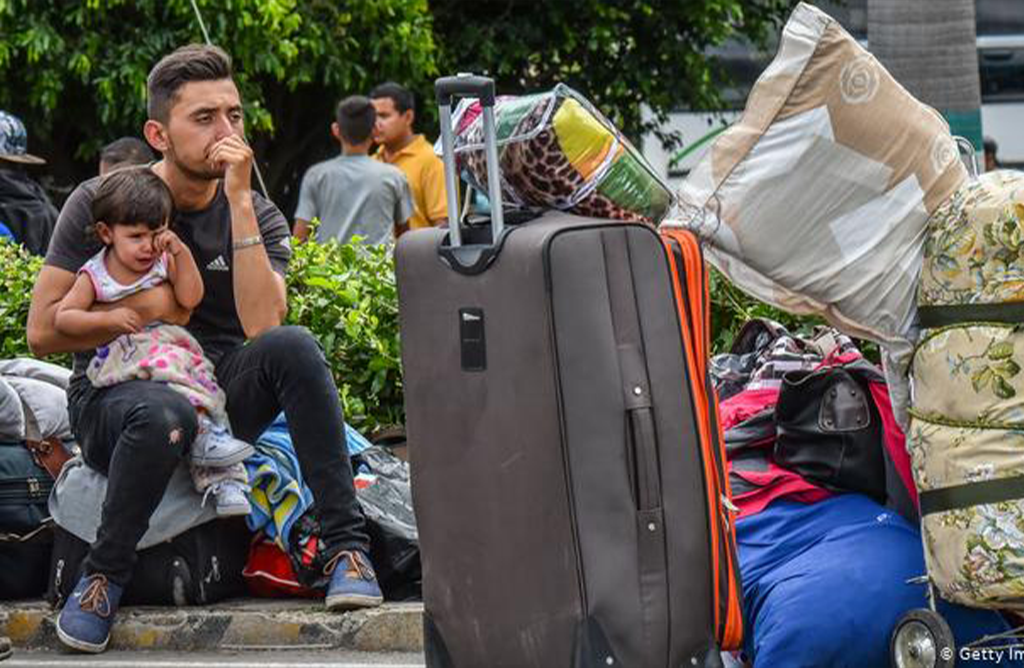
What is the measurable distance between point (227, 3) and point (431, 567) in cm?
898

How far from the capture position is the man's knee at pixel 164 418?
5.58 metres

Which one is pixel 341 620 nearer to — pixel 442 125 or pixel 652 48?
pixel 442 125

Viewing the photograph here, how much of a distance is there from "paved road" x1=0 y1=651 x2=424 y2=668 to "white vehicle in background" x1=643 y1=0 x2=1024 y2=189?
11681 millimetres

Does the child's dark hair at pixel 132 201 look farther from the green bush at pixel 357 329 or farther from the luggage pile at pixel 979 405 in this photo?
the luggage pile at pixel 979 405

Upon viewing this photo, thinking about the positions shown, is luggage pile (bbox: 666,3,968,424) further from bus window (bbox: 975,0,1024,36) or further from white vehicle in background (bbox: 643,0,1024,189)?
bus window (bbox: 975,0,1024,36)

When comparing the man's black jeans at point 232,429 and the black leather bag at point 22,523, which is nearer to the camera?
the man's black jeans at point 232,429

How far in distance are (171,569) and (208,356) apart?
627mm

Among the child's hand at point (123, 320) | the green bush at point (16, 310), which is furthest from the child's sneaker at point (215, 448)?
the green bush at point (16, 310)

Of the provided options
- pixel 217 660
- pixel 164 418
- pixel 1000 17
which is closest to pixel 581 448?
pixel 164 418

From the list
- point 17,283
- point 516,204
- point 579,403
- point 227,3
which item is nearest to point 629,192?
point 516,204

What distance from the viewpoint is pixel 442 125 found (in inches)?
151

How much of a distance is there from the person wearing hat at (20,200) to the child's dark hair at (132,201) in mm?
3059

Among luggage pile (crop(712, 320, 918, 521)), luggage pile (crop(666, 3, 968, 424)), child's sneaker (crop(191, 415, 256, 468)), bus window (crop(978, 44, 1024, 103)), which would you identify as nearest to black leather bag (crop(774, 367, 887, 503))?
luggage pile (crop(712, 320, 918, 521))

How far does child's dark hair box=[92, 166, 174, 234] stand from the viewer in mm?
5688
